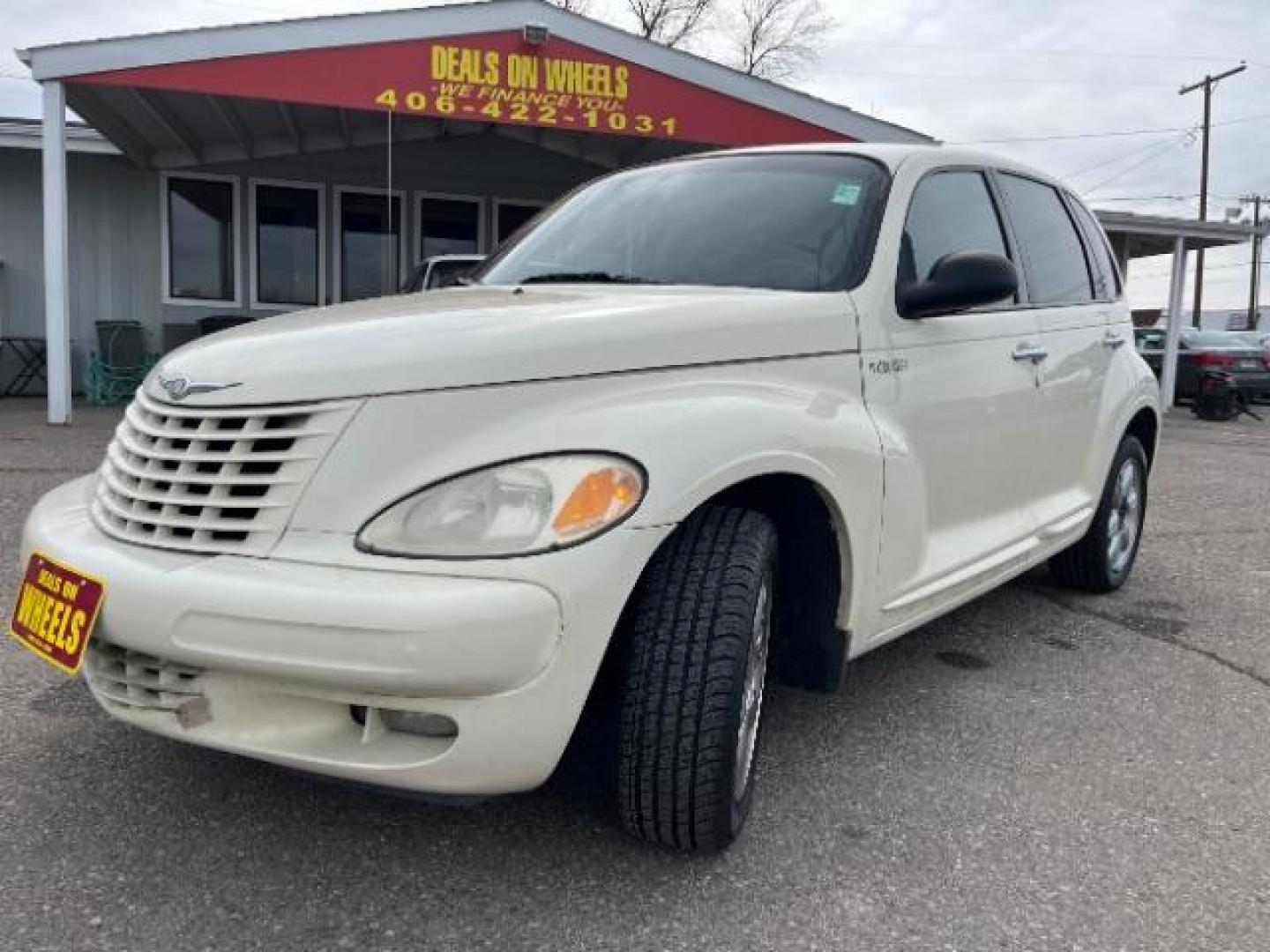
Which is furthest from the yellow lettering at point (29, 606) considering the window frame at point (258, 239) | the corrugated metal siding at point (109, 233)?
the window frame at point (258, 239)

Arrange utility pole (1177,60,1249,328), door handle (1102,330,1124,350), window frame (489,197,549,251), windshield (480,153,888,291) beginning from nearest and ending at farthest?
windshield (480,153,888,291)
door handle (1102,330,1124,350)
window frame (489,197,549,251)
utility pole (1177,60,1249,328)

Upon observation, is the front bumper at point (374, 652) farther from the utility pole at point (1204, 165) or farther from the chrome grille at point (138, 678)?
the utility pole at point (1204, 165)

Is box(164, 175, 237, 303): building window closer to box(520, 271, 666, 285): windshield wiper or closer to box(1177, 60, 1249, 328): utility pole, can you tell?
box(520, 271, 666, 285): windshield wiper

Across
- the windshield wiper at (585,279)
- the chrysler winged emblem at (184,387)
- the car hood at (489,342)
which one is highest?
the windshield wiper at (585,279)

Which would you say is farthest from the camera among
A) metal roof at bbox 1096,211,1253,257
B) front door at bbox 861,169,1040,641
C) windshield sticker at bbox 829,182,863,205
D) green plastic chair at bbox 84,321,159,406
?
metal roof at bbox 1096,211,1253,257

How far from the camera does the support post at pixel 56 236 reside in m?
9.41

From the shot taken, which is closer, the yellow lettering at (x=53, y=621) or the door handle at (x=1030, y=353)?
the yellow lettering at (x=53, y=621)

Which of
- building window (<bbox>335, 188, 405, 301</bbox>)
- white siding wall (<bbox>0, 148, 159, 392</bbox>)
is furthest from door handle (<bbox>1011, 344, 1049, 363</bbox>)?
white siding wall (<bbox>0, 148, 159, 392</bbox>)

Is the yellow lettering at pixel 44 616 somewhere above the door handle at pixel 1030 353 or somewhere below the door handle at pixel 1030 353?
below

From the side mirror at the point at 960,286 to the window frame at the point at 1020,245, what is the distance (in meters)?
0.82

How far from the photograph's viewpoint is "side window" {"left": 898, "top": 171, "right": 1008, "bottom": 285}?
10.0 ft

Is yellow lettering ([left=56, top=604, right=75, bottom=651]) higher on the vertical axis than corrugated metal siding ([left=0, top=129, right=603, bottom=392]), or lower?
lower

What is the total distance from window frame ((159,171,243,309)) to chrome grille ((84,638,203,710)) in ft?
39.8

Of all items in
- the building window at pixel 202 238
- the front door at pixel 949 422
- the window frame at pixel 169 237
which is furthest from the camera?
the building window at pixel 202 238
